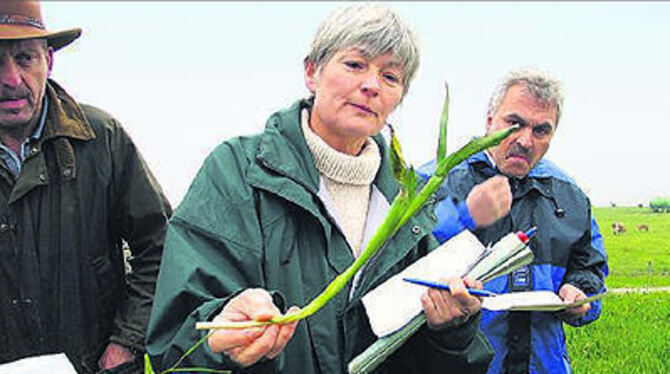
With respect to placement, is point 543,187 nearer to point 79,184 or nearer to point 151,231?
point 151,231

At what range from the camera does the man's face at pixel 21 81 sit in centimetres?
274

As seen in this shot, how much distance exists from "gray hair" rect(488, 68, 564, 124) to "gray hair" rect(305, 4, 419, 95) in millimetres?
973

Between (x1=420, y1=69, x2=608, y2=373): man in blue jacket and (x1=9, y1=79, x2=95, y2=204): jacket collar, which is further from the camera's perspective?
(x1=420, y1=69, x2=608, y2=373): man in blue jacket

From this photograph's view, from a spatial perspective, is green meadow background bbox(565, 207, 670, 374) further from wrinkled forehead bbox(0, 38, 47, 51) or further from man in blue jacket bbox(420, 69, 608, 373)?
wrinkled forehead bbox(0, 38, 47, 51)

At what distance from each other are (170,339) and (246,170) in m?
0.51

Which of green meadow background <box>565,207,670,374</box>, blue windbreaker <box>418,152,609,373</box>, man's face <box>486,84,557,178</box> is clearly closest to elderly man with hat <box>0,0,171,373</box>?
blue windbreaker <box>418,152,609,373</box>

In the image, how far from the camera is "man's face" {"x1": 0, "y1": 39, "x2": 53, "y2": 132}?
274 centimetres

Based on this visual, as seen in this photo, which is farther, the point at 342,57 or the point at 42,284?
the point at 42,284

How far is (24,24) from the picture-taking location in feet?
9.41

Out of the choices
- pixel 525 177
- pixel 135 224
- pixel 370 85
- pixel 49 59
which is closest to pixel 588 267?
pixel 525 177

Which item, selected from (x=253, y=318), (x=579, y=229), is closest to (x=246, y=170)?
(x=253, y=318)

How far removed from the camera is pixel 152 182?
314cm

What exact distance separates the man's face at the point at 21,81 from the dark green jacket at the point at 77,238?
12 cm

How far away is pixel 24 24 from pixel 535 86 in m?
2.03
